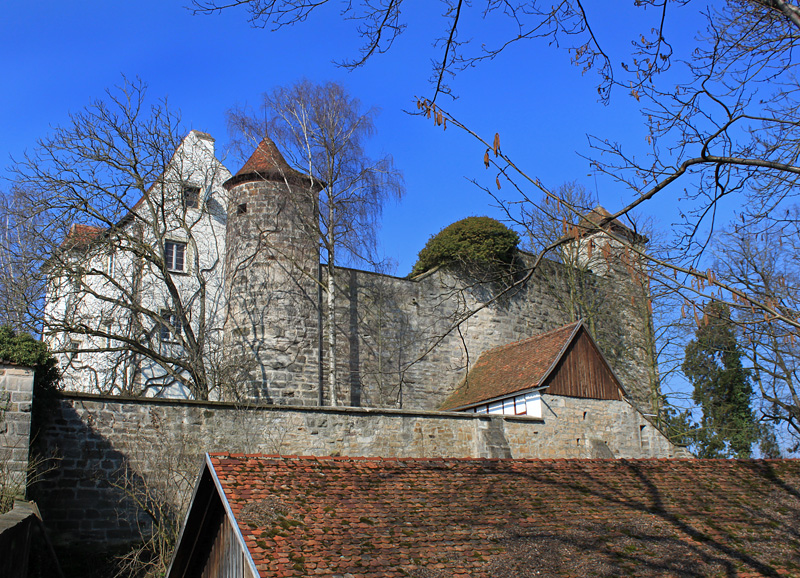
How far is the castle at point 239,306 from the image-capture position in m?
16.6

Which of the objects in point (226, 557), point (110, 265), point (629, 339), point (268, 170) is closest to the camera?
point (226, 557)

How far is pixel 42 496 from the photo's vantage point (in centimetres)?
1093

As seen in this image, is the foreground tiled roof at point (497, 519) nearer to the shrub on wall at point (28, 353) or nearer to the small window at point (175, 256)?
the shrub on wall at point (28, 353)

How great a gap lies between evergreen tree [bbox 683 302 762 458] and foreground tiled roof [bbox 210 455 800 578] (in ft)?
52.2

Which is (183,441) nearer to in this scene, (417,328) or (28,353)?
(28,353)

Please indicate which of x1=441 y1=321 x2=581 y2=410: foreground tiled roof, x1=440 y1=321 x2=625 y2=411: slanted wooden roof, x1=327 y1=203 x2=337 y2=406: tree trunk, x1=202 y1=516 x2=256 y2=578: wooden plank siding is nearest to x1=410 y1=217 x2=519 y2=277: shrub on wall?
x1=441 y1=321 x2=581 y2=410: foreground tiled roof

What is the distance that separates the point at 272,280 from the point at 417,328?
4812 millimetres

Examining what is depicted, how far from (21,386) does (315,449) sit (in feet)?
17.3

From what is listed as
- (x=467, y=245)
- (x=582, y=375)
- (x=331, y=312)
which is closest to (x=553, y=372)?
(x=582, y=375)

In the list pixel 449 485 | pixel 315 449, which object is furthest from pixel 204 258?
pixel 449 485

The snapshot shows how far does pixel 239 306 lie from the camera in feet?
57.6

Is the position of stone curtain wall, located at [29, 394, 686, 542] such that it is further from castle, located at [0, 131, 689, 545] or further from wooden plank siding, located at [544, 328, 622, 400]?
wooden plank siding, located at [544, 328, 622, 400]

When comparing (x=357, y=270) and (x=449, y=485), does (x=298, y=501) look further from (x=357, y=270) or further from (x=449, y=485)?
(x=357, y=270)

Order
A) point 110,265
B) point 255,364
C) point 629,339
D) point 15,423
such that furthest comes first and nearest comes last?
point 629,339 < point 110,265 < point 255,364 < point 15,423
